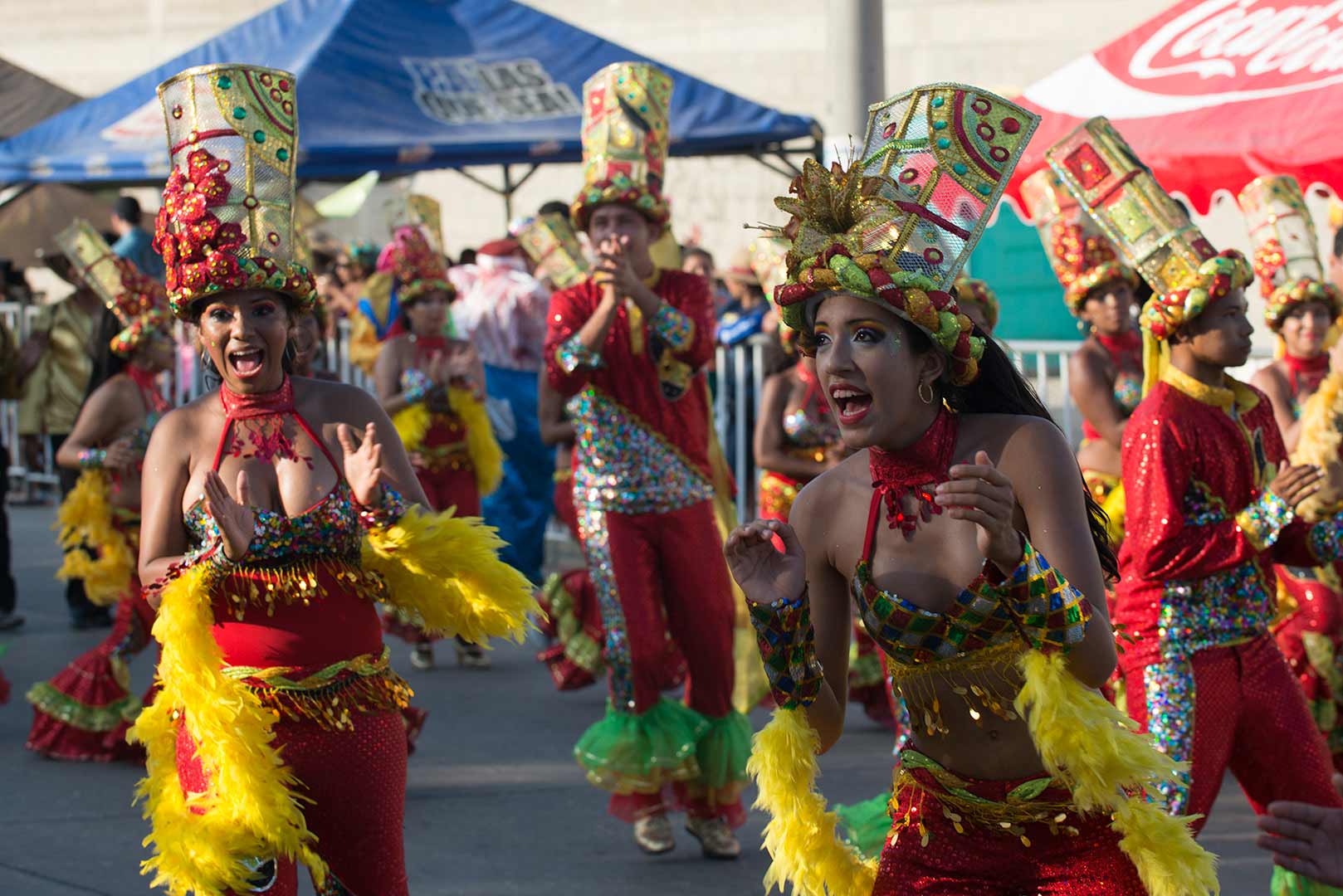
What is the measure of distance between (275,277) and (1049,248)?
14.7 ft

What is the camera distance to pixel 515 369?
40.0 ft

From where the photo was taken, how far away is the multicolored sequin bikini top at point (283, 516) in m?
4.16

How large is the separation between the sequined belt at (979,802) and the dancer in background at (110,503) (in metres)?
4.98

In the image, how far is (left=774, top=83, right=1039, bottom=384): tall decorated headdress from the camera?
3326mm

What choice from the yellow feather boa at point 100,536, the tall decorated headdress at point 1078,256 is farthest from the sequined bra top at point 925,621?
the yellow feather boa at point 100,536

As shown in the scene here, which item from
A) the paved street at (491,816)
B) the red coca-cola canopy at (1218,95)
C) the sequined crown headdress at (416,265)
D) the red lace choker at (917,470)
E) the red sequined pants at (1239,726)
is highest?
the red coca-cola canopy at (1218,95)

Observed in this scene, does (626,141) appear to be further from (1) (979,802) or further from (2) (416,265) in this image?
(1) (979,802)

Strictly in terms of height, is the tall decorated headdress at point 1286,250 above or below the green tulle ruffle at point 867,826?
above

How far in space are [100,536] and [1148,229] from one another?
193 inches

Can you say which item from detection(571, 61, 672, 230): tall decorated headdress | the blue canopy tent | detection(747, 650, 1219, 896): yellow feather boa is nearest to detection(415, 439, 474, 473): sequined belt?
the blue canopy tent

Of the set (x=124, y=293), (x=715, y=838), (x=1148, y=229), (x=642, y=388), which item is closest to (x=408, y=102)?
(x=124, y=293)

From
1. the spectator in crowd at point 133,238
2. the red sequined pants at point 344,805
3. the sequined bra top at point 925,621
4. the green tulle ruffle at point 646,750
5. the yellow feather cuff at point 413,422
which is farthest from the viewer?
the spectator in crowd at point 133,238

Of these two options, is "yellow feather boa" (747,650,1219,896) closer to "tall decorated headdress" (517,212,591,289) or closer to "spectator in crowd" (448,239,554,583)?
"tall decorated headdress" (517,212,591,289)

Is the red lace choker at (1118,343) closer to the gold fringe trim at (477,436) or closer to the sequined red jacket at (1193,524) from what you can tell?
the sequined red jacket at (1193,524)
